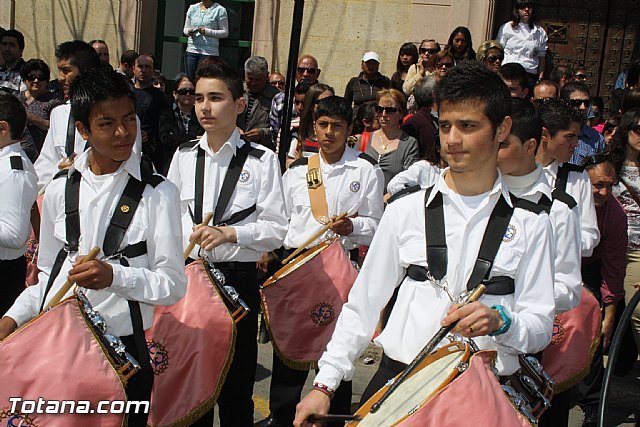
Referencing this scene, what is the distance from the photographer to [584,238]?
5477 mm

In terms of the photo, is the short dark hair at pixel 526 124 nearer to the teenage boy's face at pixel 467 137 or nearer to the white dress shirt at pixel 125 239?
the teenage boy's face at pixel 467 137

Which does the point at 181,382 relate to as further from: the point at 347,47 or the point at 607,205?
the point at 347,47

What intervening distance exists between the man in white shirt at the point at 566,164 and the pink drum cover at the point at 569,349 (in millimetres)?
469

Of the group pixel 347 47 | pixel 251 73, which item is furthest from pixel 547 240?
pixel 347 47

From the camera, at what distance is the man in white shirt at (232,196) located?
17.4ft

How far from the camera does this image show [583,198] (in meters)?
5.46

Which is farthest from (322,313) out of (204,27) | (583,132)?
(204,27)

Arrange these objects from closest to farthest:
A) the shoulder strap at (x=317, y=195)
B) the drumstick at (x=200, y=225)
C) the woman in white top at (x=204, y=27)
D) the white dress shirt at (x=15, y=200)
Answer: the drumstick at (x=200, y=225)
the white dress shirt at (x=15, y=200)
the shoulder strap at (x=317, y=195)
the woman in white top at (x=204, y=27)

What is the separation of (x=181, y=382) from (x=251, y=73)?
18.7ft

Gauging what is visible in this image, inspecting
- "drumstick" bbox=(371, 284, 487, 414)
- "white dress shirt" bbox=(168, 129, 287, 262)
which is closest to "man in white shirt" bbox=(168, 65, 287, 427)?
"white dress shirt" bbox=(168, 129, 287, 262)

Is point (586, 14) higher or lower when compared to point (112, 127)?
higher

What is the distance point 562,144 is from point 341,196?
1625 mm

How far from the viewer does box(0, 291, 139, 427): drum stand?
3473 mm

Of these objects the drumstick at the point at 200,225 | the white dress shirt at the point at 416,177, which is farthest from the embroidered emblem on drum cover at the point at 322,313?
the white dress shirt at the point at 416,177
